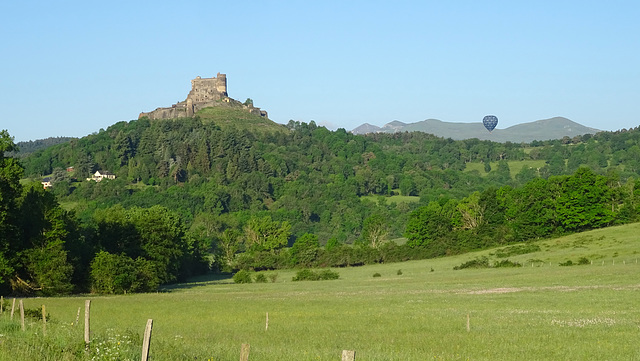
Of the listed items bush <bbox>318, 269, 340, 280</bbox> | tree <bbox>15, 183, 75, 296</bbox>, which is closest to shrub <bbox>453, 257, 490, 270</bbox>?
bush <bbox>318, 269, 340, 280</bbox>

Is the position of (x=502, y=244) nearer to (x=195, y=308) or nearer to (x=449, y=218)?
(x=449, y=218)

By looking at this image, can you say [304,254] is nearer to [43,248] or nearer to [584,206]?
[584,206]

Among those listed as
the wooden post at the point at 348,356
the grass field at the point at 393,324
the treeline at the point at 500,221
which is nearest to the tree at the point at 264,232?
the treeline at the point at 500,221

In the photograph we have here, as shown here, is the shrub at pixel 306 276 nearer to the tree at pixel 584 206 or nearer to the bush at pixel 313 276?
the bush at pixel 313 276

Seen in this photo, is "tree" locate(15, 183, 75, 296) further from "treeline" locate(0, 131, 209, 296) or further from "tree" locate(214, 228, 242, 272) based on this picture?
"tree" locate(214, 228, 242, 272)

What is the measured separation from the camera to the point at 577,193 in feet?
360

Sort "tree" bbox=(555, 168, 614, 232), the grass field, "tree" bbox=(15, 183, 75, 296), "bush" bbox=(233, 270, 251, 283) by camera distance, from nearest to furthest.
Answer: the grass field → "tree" bbox=(15, 183, 75, 296) → "bush" bbox=(233, 270, 251, 283) → "tree" bbox=(555, 168, 614, 232)

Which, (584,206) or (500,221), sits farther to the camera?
(500,221)

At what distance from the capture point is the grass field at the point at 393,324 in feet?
68.0

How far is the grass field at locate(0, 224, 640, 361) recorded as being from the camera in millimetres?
20719

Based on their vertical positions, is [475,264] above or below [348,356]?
below

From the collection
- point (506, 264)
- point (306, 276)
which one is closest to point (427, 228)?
point (306, 276)

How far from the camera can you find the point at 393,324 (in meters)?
34.4

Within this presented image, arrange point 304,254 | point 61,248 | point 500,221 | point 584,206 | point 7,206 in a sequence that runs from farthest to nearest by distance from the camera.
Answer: point 500,221 < point 304,254 < point 584,206 < point 61,248 < point 7,206
